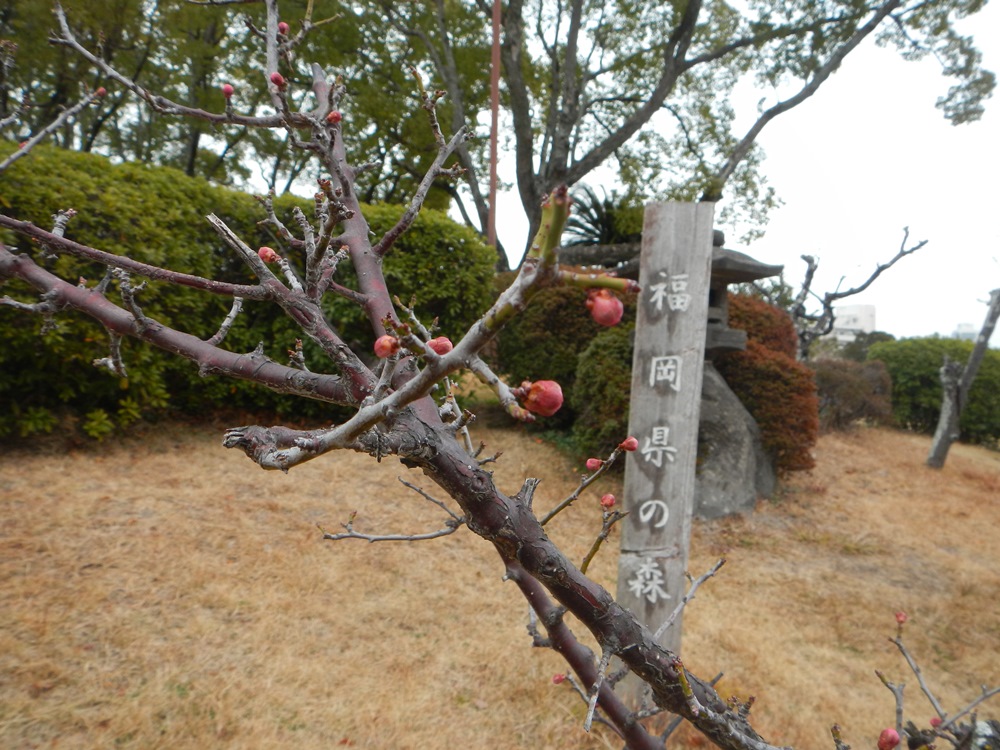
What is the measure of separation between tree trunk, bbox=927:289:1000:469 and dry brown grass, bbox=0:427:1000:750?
2911 mm

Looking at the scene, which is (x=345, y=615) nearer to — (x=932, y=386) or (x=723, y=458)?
(x=723, y=458)

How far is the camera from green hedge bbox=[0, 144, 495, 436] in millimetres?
4355

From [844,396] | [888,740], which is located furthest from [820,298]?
[888,740]

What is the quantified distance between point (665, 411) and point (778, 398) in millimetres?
3639

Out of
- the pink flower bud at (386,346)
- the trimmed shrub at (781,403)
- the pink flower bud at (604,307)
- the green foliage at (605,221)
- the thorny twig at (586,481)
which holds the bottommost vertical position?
the trimmed shrub at (781,403)

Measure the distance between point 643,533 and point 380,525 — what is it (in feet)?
7.30

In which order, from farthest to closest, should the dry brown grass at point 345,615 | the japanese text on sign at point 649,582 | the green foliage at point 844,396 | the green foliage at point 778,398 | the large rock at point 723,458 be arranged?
the green foliage at point 844,396 < the green foliage at point 778,398 < the large rock at point 723,458 < the japanese text on sign at point 649,582 < the dry brown grass at point 345,615

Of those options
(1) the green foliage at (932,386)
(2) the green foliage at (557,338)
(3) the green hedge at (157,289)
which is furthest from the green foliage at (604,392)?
(1) the green foliage at (932,386)

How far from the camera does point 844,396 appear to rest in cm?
975

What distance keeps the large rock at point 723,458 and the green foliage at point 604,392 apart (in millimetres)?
790

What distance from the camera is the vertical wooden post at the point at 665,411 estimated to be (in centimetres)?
299

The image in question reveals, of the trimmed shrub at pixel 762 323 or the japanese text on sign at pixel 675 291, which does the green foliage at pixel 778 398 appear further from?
the japanese text on sign at pixel 675 291

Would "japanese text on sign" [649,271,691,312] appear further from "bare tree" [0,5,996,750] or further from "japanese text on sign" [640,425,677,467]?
"bare tree" [0,5,996,750]

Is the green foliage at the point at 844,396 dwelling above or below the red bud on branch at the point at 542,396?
below
